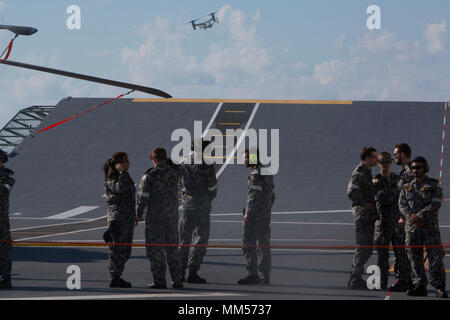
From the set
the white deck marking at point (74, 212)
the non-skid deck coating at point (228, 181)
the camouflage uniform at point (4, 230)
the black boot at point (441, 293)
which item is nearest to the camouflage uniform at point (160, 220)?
the non-skid deck coating at point (228, 181)

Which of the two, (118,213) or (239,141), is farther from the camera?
(239,141)

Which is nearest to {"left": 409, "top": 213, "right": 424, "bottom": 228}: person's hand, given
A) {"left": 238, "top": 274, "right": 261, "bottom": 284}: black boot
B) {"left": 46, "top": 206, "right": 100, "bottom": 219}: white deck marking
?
{"left": 238, "top": 274, "right": 261, "bottom": 284}: black boot

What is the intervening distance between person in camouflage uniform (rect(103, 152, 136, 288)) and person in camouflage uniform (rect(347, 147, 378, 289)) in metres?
3.43

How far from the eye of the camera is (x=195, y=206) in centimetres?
1159

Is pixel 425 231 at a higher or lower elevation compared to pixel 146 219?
lower

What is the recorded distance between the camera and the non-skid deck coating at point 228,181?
40.3ft

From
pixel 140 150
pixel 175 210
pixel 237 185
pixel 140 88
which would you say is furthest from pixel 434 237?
pixel 140 150

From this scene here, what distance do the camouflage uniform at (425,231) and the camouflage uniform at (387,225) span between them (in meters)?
0.83

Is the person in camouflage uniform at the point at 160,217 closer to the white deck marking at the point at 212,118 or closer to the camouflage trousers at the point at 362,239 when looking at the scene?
the camouflage trousers at the point at 362,239

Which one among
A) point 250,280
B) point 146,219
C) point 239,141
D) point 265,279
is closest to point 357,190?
point 265,279

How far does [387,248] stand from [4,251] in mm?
5958

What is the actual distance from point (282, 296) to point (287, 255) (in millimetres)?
5885

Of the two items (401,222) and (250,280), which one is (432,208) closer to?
(401,222)

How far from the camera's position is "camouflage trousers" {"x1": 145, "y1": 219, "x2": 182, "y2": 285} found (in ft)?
35.1
